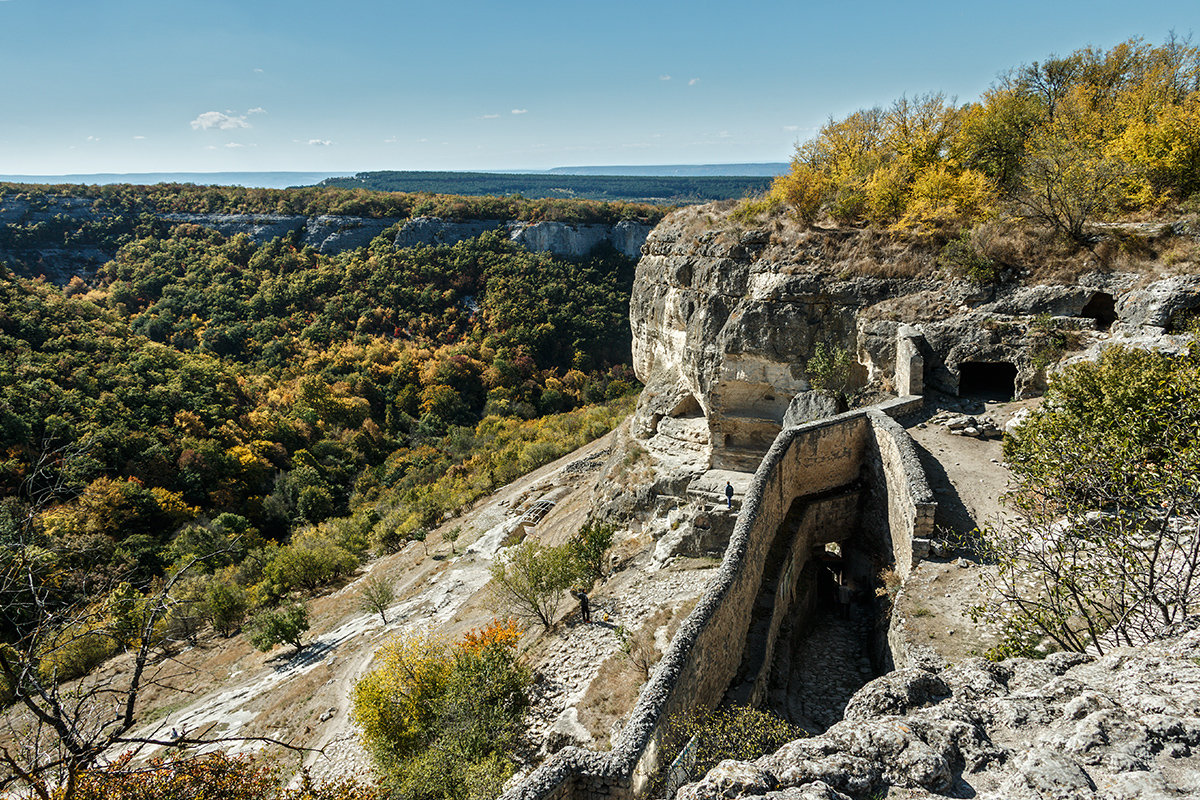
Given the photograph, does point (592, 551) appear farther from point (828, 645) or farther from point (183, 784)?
point (183, 784)

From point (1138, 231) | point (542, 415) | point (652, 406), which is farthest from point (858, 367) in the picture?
point (542, 415)

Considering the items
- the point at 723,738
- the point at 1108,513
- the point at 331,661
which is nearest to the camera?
the point at 723,738

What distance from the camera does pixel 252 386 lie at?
161 feet

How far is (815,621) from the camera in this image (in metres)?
12.8

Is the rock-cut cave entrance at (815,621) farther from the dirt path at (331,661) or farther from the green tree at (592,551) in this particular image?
the dirt path at (331,661)

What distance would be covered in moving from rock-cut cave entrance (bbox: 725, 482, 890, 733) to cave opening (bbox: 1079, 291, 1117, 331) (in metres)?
8.44

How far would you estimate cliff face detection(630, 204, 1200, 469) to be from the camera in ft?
50.0

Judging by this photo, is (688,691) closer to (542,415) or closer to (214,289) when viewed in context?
(542,415)

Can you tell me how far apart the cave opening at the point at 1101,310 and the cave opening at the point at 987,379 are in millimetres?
2177

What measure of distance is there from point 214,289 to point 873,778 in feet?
231

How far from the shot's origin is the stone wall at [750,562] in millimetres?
6395

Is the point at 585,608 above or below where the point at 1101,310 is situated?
below

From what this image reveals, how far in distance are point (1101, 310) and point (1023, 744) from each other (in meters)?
15.8

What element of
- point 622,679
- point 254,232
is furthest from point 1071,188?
point 254,232
